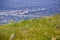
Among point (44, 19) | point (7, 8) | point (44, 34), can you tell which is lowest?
point (44, 34)

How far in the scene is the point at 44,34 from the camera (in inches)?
184

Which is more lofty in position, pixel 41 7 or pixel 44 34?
pixel 41 7

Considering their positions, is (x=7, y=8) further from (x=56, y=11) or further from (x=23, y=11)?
(x=56, y=11)

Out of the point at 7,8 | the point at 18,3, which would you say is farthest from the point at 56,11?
the point at 7,8

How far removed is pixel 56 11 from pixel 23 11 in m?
1.00

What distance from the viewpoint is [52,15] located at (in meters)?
4.88

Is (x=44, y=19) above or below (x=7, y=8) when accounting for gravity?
below

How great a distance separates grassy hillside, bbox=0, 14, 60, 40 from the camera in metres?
4.64

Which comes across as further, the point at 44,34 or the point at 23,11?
the point at 23,11

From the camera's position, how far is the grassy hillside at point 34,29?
4645 millimetres

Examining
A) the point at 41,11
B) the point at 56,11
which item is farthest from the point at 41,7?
the point at 56,11

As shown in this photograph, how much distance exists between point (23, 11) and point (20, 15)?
0.17 m

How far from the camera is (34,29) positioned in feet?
15.6

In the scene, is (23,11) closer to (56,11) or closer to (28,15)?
(28,15)
